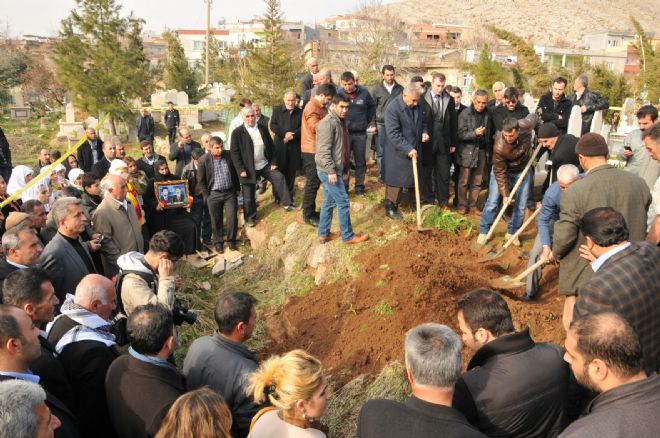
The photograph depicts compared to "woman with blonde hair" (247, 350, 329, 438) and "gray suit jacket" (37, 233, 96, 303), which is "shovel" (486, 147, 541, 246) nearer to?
"woman with blonde hair" (247, 350, 329, 438)

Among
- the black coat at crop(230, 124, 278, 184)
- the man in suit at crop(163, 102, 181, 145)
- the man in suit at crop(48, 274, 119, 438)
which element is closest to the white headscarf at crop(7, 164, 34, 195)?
the black coat at crop(230, 124, 278, 184)

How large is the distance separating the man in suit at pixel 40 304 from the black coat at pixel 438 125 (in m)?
5.69

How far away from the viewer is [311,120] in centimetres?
720

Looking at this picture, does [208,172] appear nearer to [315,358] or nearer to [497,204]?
[497,204]

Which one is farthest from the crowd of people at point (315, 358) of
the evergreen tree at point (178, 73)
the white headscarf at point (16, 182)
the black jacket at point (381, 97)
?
the evergreen tree at point (178, 73)

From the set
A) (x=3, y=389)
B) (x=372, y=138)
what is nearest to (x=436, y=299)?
(x=3, y=389)

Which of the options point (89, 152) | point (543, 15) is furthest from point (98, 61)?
point (543, 15)

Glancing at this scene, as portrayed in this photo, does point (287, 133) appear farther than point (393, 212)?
Yes

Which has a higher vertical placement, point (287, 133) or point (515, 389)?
point (287, 133)

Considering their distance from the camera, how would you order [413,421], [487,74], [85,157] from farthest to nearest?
[487,74] → [85,157] → [413,421]

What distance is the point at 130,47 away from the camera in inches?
883

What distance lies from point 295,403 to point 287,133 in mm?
6344

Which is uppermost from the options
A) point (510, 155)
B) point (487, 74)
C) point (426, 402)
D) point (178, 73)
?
point (178, 73)

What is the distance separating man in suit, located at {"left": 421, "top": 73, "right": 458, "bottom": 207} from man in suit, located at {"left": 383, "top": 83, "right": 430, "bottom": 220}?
0.33 metres
